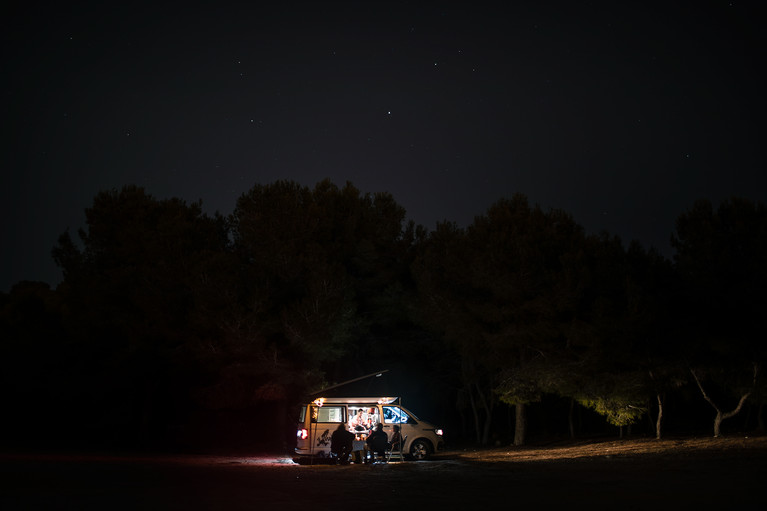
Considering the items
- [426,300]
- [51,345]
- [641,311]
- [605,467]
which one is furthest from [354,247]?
[605,467]

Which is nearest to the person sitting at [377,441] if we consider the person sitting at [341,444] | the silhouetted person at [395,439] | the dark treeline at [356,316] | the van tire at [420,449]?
the person sitting at [341,444]

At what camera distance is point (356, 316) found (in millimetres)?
30094

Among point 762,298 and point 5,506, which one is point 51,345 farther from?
point 762,298

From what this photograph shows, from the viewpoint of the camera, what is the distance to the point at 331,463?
1948 cm

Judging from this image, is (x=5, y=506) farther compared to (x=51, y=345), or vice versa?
(x=51, y=345)

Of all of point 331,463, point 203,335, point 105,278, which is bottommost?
point 331,463

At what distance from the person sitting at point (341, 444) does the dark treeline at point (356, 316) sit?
27.0 ft

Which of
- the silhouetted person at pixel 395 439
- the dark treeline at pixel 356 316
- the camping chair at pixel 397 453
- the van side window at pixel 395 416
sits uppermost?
the dark treeline at pixel 356 316

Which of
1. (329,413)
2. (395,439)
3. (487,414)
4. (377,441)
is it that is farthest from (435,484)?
(487,414)

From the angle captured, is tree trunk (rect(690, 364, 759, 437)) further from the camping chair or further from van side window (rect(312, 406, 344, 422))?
van side window (rect(312, 406, 344, 422))

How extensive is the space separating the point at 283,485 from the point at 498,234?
620 inches

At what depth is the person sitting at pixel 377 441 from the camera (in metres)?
18.7

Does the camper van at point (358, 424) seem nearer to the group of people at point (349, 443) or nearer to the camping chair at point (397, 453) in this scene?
the camping chair at point (397, 453)

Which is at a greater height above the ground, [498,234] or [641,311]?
[498,234]
